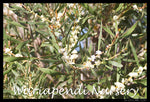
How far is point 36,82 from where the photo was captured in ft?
2.54

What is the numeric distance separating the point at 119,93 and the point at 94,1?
520 millimetres

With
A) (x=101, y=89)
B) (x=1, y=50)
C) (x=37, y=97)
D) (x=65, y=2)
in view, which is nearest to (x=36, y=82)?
(x=37, y=97)

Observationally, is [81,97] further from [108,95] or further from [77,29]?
[77,29]

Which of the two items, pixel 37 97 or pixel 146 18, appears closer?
pixel 37 97

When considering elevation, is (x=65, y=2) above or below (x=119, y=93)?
above

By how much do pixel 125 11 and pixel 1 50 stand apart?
0.67 meters

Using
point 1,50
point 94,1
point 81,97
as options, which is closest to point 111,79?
point 81,97

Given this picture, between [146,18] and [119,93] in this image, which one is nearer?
[119,93]

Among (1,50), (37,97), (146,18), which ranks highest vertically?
(146,18)

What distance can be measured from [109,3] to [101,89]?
0.47m

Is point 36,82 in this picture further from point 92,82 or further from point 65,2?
point 65,2

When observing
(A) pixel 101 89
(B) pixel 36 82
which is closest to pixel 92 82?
(A) pixel 101 89

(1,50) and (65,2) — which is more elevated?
(65,2)

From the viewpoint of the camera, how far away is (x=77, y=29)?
2.33ft
